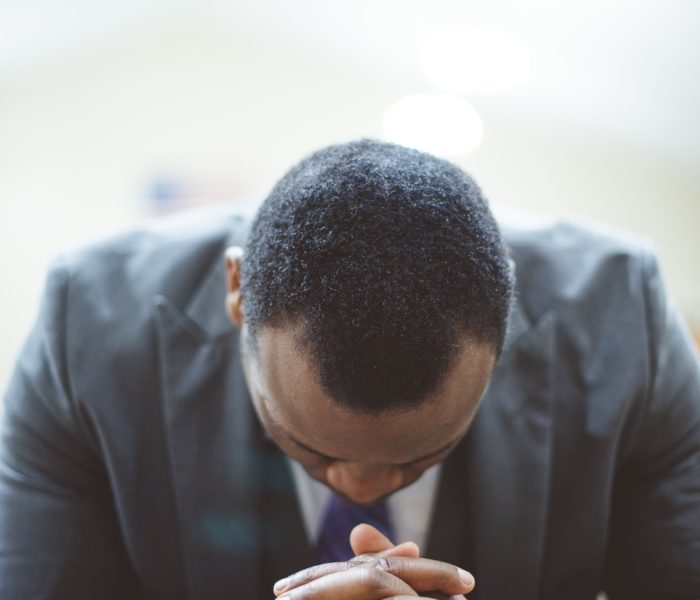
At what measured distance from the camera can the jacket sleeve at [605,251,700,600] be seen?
1181 millimetres

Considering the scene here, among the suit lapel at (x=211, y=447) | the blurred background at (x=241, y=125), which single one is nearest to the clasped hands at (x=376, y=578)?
the suit lapel at (x=211, y=447)

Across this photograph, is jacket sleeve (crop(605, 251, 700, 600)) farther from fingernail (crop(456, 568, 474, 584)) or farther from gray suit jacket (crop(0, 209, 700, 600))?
fingernail (crop(456, 568, 474, 584))

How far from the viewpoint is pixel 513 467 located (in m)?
1.20

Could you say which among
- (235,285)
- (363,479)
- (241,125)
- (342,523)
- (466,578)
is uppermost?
(241,125)

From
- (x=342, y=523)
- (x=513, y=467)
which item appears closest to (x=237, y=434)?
(x=342, y=523)

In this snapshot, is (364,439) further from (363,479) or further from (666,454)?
(666,454)

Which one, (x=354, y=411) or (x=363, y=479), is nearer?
(x=354, y=411)

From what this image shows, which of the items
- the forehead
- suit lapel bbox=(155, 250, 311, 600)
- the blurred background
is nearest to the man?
suit lapel bbox=(155, 250, 311, 600)

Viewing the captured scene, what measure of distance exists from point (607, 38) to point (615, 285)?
1.55 metres

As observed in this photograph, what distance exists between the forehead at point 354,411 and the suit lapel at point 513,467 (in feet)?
0.99

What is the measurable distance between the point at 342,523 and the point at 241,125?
3863 millimetres

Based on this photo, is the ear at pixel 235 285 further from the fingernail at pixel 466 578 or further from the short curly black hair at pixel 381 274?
the fingernail at pixel 466 578

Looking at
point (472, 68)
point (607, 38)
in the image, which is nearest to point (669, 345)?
point (607, 38)

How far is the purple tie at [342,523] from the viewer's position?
123cm
